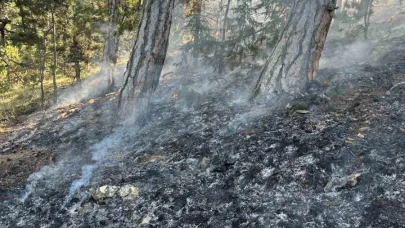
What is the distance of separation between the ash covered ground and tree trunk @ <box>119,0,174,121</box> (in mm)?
763

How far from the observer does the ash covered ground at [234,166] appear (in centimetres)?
472

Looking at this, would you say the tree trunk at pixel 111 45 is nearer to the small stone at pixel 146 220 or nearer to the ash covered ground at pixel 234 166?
the ash covered ground at pixel 234 166

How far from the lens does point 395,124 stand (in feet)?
19.6

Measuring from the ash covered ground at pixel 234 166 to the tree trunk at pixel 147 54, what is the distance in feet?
2.50

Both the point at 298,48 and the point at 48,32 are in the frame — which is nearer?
the point at 298,48

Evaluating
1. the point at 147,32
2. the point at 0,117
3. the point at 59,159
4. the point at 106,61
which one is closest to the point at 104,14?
the point at 106,61

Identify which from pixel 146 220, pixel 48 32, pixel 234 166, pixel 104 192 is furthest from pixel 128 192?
pixel 48 32

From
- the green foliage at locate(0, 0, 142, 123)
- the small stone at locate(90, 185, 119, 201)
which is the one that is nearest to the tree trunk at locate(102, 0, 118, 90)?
the green foliage at locate(0, 0, 142, 123)

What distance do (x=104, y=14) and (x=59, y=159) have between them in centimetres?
1023

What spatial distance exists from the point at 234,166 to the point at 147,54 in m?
3.99

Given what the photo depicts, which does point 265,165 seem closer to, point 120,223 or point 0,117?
point 120,223

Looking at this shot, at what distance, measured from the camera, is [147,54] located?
8.45 metres

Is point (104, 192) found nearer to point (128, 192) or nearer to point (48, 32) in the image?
point (128, 192)

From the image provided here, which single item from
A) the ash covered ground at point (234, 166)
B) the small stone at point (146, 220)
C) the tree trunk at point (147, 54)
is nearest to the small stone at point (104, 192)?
the ash covered ground at point (234, 166)
